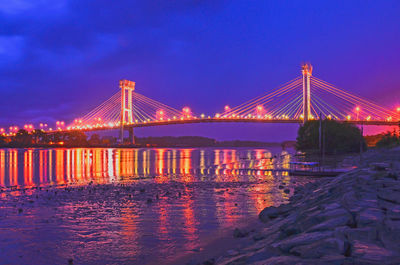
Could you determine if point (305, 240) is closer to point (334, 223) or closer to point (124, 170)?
point (334, 223)

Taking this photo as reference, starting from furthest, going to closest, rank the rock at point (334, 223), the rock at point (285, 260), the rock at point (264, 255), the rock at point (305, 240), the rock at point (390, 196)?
the rock at point (390, 196) → the rock at point (334, 223) → the rock at point (264, 255) → the rock at point (305, 240) → the rock at point (285, 260)

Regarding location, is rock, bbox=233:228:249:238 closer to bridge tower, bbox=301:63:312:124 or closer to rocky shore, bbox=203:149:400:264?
rocky shore, bbox=203:149:400:264

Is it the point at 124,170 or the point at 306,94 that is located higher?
the point at 306,94

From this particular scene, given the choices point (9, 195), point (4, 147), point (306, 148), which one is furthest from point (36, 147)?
point (9, 195)

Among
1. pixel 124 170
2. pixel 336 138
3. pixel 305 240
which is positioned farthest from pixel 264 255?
pixel 336 138

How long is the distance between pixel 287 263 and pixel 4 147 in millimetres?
163008

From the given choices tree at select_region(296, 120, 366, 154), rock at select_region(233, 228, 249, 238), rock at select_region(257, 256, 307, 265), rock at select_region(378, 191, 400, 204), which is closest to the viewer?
rock at select_region(257, 256, 307, 265)

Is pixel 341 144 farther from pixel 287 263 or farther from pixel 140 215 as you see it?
pixel 287 263

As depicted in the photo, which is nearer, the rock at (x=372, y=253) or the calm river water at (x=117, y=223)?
the rock at (x=372, y=253)

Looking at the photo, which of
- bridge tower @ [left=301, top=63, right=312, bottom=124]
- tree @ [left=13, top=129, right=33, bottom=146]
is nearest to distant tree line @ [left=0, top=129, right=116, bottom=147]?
tree @ [left=13, top=129, right=33, bottom=146]

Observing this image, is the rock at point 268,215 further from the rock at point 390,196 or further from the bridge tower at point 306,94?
the bridge tower at point 306,94

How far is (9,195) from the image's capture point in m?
15.3

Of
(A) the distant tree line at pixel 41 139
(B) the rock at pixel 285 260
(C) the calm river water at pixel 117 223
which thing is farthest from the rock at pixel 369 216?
(A) the distant tree line at pixel 41 139

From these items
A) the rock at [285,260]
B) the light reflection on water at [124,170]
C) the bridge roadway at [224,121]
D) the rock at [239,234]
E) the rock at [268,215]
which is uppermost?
the bridge roadway at [224,121]
